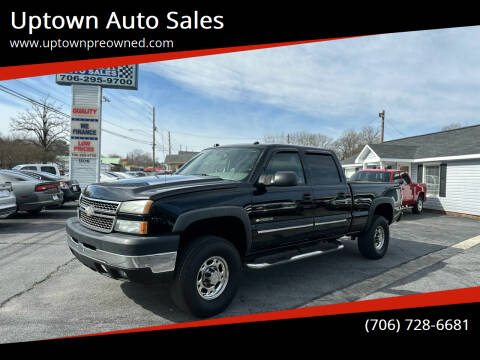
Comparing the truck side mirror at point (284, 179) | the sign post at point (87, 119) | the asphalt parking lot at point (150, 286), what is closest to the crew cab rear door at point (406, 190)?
the asphalt parking lot at point (150, 286)

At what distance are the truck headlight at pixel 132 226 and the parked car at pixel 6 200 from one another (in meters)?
6.62

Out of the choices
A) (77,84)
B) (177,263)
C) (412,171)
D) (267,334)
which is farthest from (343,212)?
(77,84)

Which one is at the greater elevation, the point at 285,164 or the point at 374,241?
the point at 285,164

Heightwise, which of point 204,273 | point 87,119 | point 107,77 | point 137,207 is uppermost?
point 107,77

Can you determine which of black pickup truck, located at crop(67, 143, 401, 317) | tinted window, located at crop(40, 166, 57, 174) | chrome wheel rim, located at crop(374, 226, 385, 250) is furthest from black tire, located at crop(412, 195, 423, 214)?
tinted window, located at crop(40, 166, 57, 174)

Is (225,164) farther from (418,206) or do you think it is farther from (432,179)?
(432,179)

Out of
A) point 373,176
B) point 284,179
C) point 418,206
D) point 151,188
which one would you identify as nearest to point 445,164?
point 418,206

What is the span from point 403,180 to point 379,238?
8.36 metres

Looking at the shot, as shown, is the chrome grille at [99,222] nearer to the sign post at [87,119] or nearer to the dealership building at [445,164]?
the dealership building at [445,164]

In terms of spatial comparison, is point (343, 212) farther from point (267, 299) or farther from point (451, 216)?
point (451, 216)

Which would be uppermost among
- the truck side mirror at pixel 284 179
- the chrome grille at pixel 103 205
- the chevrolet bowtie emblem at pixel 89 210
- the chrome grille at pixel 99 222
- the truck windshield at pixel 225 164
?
the truck windshield at pixel 225 164

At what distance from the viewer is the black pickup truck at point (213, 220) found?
3.08 m

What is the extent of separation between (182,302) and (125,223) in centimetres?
99

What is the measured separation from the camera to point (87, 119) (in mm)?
17688
